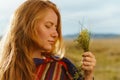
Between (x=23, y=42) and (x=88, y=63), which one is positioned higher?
(x=23, y=42)

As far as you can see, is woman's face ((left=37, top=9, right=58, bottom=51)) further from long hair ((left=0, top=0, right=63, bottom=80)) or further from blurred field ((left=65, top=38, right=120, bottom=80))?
blurred field ((left=65, top=38, right=120, bottom=80))

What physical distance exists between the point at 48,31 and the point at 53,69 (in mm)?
379

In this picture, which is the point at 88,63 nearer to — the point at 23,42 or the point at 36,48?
the point at 36,48

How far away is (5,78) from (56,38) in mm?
599

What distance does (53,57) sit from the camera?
552cm

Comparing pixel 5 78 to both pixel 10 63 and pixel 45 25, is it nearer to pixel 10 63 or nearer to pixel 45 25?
pixel 10 63

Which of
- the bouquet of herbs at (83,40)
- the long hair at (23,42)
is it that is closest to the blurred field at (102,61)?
the bouquet of herbs at (83,40)

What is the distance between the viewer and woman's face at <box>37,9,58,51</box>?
534 centimetres

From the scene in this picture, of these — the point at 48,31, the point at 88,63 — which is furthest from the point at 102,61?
the point at 88,63

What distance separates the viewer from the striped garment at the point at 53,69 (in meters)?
5.43

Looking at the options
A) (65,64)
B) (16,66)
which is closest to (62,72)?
(65,64)

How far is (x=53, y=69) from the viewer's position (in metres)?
5.48

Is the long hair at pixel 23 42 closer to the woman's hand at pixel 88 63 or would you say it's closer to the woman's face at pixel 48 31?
the woman's face at pixel 48 31

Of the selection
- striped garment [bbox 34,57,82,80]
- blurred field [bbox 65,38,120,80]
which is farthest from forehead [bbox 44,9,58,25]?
striped garment [bbox 34,57,82,80]
